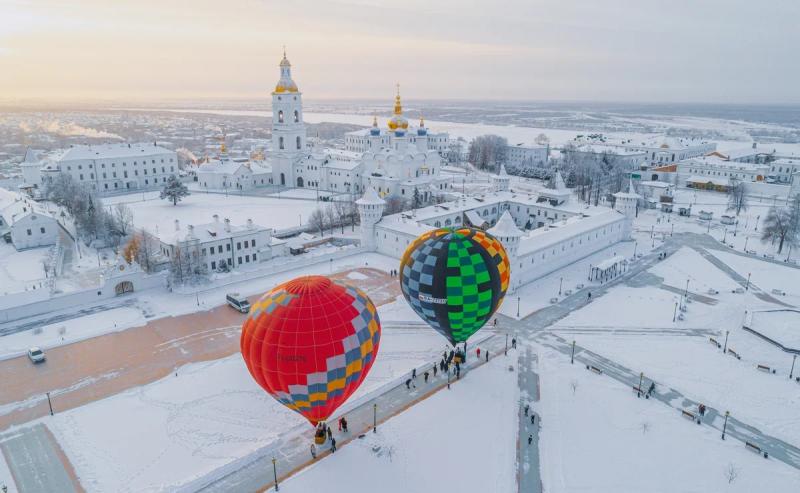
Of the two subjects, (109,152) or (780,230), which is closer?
(780,230)

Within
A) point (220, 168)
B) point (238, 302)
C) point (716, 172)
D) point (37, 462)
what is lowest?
point (37, 462)

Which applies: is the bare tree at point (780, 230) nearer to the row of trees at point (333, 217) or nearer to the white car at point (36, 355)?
the row of trees at point (333, 217)

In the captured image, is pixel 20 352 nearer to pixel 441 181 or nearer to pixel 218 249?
pixel 218 249

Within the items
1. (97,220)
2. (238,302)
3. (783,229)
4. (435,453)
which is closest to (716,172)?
(783,229)

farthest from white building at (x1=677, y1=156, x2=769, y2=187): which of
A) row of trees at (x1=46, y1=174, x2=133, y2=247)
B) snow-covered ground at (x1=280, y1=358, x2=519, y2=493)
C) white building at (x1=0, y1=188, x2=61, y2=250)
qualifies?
white building at (x1=0, y1=188, x2=61, y2=250)

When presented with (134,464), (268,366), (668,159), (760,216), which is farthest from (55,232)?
(668,159)

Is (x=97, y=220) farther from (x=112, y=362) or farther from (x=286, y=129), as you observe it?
(x=286, y=129)

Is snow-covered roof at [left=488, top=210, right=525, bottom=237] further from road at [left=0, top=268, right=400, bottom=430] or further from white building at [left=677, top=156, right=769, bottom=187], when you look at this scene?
white building at [left=677, top=156, right=769, bottom=187]
